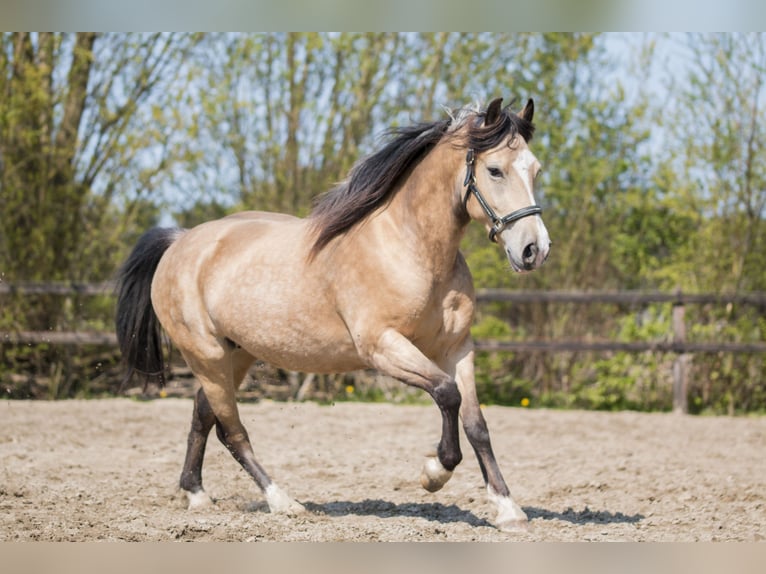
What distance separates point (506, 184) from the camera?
4.31 metres

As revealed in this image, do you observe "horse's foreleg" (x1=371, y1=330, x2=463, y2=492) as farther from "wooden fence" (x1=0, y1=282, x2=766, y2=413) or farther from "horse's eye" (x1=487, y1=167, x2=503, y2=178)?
"wooden fence" (x1=0, y1=282, x2=766, y2=413)

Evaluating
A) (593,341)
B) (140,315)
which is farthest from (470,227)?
(140,315)

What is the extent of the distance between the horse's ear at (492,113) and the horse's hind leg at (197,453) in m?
2.42

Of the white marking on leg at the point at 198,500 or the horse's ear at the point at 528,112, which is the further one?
the white marking on leg at the point at 198,500

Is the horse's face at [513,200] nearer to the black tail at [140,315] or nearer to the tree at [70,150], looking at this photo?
the black tail at [140,315]

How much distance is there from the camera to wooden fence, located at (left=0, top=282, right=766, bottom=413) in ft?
33.0

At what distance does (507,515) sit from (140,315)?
2.87 meters

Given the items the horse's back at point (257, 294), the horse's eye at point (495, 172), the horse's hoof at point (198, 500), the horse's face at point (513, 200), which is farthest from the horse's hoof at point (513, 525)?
the horse's hoof at point (198, 500)

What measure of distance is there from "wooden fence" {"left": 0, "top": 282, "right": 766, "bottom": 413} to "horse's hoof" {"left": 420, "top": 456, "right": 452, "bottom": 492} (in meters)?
5.88

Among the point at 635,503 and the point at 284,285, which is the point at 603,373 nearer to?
the point at 635,503

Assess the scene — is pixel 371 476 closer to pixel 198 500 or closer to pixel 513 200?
pixel 198 500

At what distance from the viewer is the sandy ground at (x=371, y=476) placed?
455cm

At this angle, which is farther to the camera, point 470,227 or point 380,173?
point 470,227
